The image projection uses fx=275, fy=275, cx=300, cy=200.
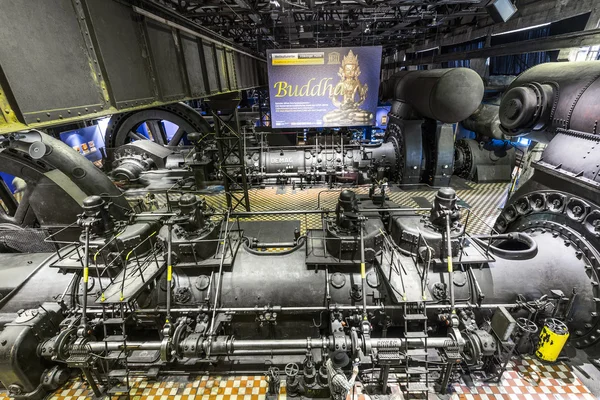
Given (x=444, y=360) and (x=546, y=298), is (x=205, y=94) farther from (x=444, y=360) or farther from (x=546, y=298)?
(x=546, y=298)

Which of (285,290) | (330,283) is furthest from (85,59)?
(330,283)

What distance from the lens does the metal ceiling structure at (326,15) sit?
23.4ft

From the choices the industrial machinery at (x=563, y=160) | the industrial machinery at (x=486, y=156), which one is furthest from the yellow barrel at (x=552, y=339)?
the industrial machinery at (x=486, y=156)

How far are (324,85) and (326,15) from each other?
13.5ft

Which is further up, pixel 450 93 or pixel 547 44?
pixel 547 44

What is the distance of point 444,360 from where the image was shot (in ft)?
11.0

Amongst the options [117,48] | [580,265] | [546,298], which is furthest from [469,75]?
[117,48]

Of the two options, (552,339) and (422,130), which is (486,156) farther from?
(552,339)

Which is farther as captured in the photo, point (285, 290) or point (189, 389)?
point (285, 290)

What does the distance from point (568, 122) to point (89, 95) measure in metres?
6.19

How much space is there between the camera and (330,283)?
4.06m

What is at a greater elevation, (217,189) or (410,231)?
(410,231)

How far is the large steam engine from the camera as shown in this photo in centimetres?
355

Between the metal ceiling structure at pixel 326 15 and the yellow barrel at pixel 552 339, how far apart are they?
7047mm
